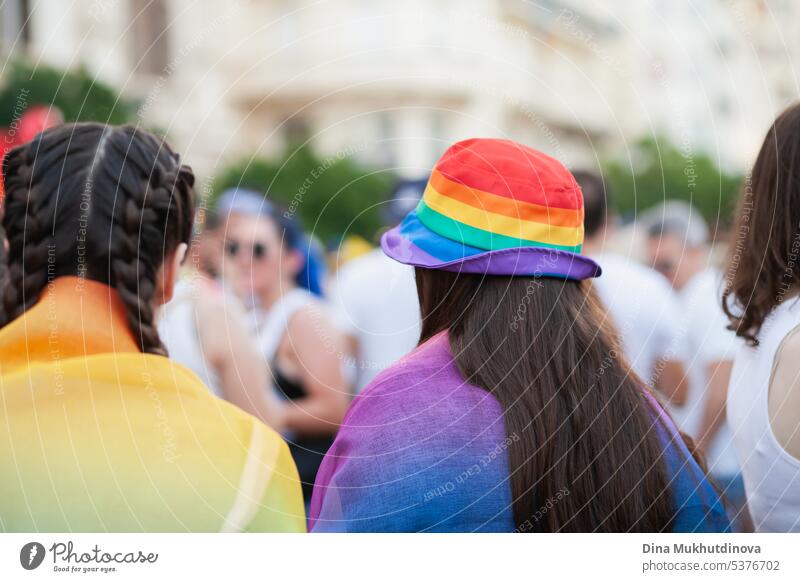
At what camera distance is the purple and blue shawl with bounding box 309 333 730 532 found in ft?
4.47

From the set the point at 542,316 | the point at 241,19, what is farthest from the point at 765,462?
the point at 241,19

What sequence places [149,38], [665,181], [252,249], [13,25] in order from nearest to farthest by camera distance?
[252,249] → [149,38] → [13,25] → [665,181]

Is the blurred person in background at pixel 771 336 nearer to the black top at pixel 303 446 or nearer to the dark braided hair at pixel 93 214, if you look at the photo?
the dark braided hair at pixel 93 214

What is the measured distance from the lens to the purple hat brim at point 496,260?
1.46 metres

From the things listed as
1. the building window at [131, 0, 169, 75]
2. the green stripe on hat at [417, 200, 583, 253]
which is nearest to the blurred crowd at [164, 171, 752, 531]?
the green stripe on hat at [417, 200, 583, 253]

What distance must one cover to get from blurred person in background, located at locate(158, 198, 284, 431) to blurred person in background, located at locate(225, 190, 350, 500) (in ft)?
0.52

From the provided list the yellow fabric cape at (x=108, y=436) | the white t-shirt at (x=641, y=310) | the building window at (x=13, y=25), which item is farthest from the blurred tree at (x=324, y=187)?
the yellow fabric cape at (x=108, y=436)

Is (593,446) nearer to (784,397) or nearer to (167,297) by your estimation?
(784,397)

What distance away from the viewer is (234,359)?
→ 2.75 m

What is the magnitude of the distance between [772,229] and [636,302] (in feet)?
4.56

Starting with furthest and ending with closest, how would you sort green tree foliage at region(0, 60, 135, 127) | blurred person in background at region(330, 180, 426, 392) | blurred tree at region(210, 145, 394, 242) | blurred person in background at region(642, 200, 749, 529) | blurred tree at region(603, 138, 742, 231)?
blurred tree at region(603, 138, 742, 231), blurred tree at region(210, 145, 394, 242), green tree foliage at region(0, 60, 135, 127), blurred person in background at region(330, 180, 426, 392), blurred person in background at region(642, 200, 749, 529)

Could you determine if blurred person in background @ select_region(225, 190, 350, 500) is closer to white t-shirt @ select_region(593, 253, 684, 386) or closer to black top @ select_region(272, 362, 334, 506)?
black top @ select_region(272, 362, 334, 506)

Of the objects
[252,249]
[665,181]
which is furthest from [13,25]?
[665,181]

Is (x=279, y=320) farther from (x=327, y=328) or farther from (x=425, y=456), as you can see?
(x=425, y=456)
